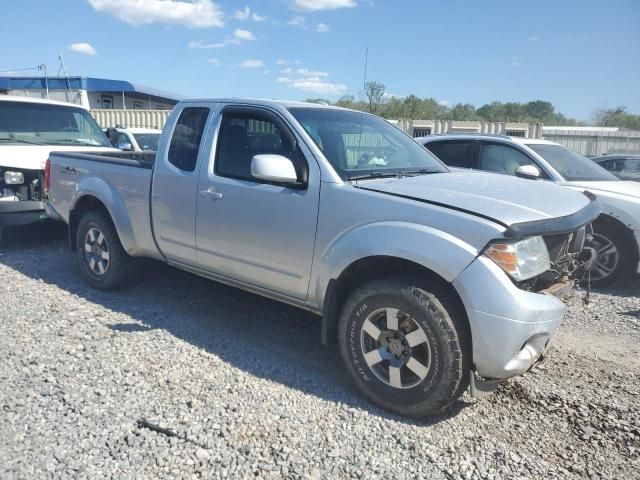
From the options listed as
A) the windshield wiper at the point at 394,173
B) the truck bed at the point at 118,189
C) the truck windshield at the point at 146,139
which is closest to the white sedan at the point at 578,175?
the windshield wiper at the point at 394,173

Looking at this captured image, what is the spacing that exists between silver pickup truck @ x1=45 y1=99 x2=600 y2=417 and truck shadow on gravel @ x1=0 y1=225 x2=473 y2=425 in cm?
38

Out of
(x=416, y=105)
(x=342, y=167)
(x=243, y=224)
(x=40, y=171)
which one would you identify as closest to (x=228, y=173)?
(x=243, y=224)

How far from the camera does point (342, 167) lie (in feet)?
11.9

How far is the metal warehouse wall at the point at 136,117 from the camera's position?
2302 centimetres

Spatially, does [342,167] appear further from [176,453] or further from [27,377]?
[27,377]

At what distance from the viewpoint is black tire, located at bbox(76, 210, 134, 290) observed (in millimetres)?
5160

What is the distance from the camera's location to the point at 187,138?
4.50 metres

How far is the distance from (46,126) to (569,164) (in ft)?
24.3

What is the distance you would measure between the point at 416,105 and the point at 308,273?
125ft

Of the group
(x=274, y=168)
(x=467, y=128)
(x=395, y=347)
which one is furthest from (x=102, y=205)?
(x=467, y=128)

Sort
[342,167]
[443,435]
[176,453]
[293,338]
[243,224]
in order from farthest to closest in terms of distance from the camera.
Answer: [293,338], [243,224], [342,167], [443,435], [176,453]

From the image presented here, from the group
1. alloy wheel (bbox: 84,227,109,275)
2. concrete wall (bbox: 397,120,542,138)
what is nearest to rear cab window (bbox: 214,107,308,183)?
alloy wheel (bbox: 84,227,109,275)

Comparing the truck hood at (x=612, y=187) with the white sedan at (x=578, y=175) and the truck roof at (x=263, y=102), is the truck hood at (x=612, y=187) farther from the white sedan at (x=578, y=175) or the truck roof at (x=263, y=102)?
the truck roof at (x=263, y=102)

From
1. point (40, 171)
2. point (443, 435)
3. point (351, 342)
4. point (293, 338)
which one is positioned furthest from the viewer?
point (40, 171)
